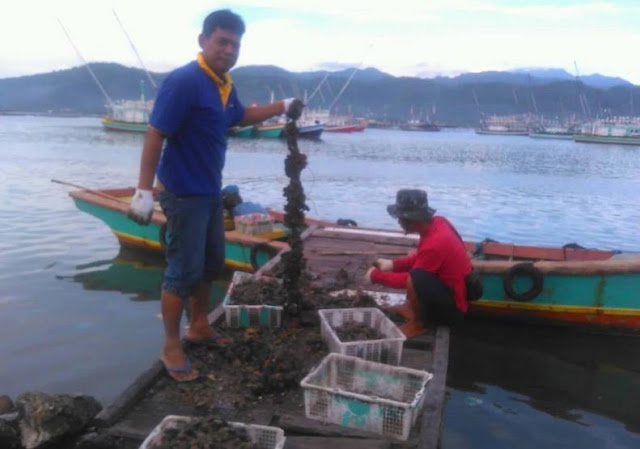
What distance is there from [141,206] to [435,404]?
7.86 feet

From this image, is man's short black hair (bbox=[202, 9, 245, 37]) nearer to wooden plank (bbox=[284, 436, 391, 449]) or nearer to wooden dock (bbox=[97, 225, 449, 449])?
wooden dock (bbox=[97, 225, 449, 449])

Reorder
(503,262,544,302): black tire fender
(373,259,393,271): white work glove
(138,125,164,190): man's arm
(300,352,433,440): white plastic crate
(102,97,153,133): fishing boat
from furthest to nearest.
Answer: (102,97,153,133): fishing boat, (503,262,544,302): black tire fender, (373,259,393,271): white work glove, (138,125,164,190): man's arm, (300,352,433,440): white plastic crate

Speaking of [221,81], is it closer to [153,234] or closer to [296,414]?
[296,414]

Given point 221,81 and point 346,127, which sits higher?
point 221,81

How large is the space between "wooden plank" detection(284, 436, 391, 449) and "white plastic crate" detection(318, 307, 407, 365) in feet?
3.23

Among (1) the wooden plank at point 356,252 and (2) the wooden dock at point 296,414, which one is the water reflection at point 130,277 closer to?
(1) the wooden plank at point 356,252

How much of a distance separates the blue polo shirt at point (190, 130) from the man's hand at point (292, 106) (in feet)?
2.33

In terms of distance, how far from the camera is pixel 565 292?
760cm

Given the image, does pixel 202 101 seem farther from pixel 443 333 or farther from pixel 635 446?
pixel 635 446

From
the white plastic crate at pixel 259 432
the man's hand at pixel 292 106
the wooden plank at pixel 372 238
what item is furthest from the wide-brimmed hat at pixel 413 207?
the wooden plank at pixel 372 238

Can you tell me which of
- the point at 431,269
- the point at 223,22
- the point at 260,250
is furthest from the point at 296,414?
the point at 260,250

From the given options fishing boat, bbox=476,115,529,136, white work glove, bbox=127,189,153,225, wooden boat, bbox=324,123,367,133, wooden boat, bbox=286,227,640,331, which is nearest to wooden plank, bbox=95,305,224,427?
white work glove, bbox=127,189,153,225

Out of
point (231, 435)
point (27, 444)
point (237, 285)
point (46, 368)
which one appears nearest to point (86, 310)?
point (46, 368)

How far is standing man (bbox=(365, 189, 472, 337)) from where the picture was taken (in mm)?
5578
